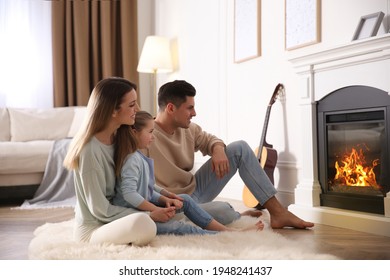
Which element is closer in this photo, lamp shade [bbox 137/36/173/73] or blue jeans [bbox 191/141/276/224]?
blue jeans [bbox 191/141/276/224]

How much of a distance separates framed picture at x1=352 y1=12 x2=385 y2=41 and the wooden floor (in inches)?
39.7

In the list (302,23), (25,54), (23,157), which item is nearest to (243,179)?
(302,23)

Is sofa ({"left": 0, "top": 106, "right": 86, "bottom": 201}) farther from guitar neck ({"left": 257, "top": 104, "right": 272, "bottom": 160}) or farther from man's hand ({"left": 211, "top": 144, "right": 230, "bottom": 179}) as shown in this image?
man's hand ({"left": 211, "top": 144, "right": 230, "bottom": 179})

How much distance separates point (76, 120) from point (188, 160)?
2.39 m

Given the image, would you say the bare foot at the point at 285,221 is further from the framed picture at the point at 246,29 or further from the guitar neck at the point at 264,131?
the framed picture at the point at 246,29

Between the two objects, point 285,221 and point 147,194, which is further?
point 285,221

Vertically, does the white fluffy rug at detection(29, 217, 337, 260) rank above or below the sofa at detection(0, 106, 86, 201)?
below

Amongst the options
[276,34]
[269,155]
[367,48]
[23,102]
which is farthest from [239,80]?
[23,102]

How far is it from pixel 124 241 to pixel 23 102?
3592 mm

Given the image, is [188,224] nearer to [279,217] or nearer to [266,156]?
[279,217]

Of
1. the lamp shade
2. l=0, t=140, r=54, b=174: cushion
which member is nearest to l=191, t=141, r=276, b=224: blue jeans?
l=0, t=140, r=54, b=174: cushion

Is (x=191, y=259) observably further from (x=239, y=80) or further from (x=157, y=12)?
(x=157, y=12)

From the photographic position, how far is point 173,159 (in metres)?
2.49

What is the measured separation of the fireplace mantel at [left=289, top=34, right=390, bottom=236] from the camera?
2.47m
